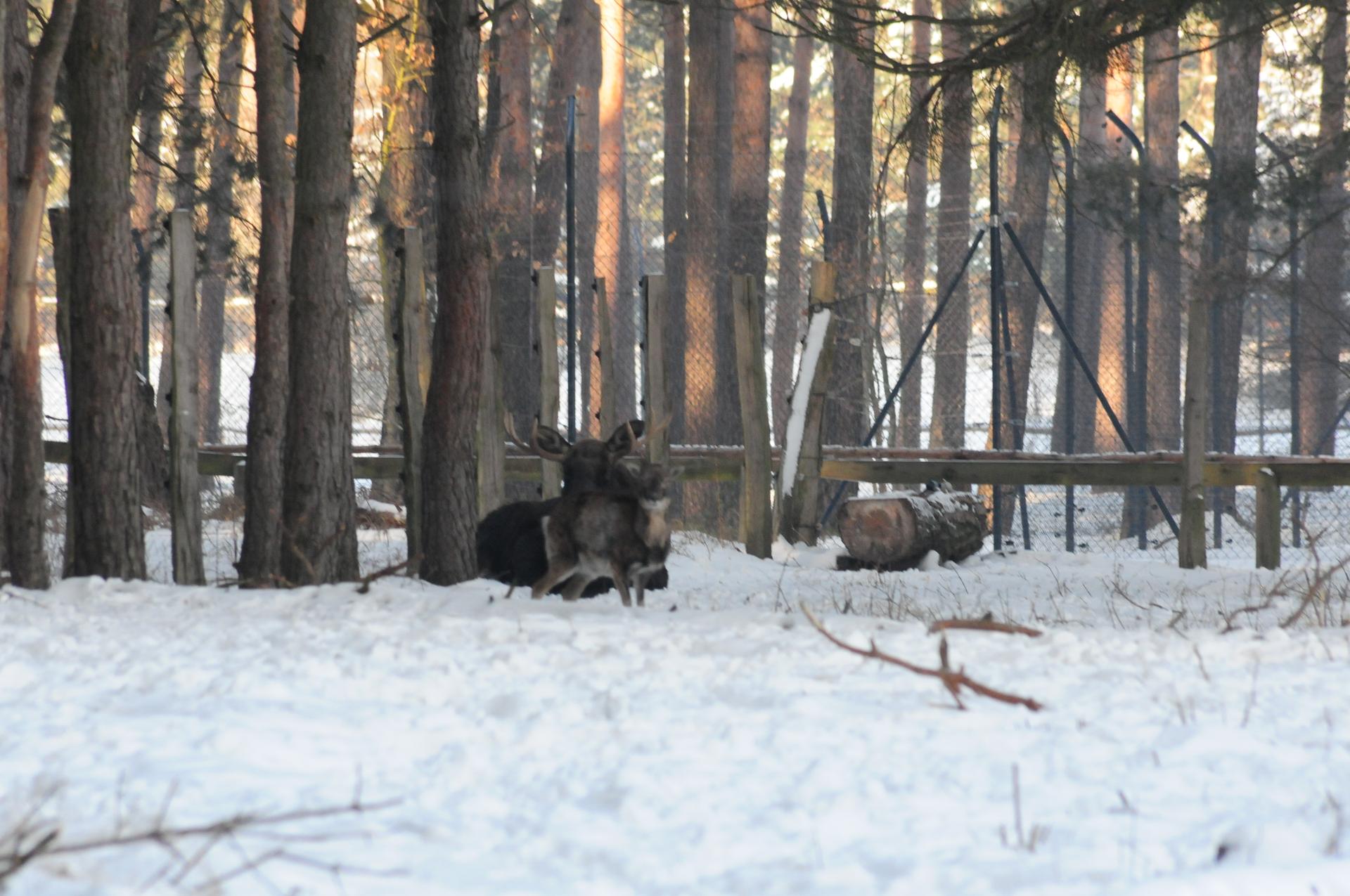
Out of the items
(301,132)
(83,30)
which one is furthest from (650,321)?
(83,30)

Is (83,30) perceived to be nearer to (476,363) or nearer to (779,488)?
(476,363)

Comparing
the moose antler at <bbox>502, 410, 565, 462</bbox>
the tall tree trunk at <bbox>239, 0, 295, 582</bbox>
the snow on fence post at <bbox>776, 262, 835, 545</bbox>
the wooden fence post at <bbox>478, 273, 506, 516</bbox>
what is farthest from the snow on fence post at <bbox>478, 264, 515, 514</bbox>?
the snow on fence post at <bbox>776, 262, 835, 545</bbox>

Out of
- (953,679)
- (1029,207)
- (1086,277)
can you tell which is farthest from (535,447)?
(1086,277)

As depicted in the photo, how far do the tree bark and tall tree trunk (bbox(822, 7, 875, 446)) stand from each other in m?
3.54

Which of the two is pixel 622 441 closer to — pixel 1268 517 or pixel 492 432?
pixel 492 432

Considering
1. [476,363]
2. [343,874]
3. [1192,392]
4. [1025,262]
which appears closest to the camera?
[343,874]

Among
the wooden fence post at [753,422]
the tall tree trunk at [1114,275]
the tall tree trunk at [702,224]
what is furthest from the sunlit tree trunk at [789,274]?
the wooden fence post at [753,422]

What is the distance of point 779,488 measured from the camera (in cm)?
1162

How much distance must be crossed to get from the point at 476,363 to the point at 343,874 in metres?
5.56

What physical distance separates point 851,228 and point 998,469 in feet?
26.3

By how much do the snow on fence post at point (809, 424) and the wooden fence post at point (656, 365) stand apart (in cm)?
123

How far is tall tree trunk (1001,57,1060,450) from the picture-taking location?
8398 mm

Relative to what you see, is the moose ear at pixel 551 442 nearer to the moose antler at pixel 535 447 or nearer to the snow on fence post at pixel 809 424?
the moose antler at pixel 535 447

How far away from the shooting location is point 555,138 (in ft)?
65.4
